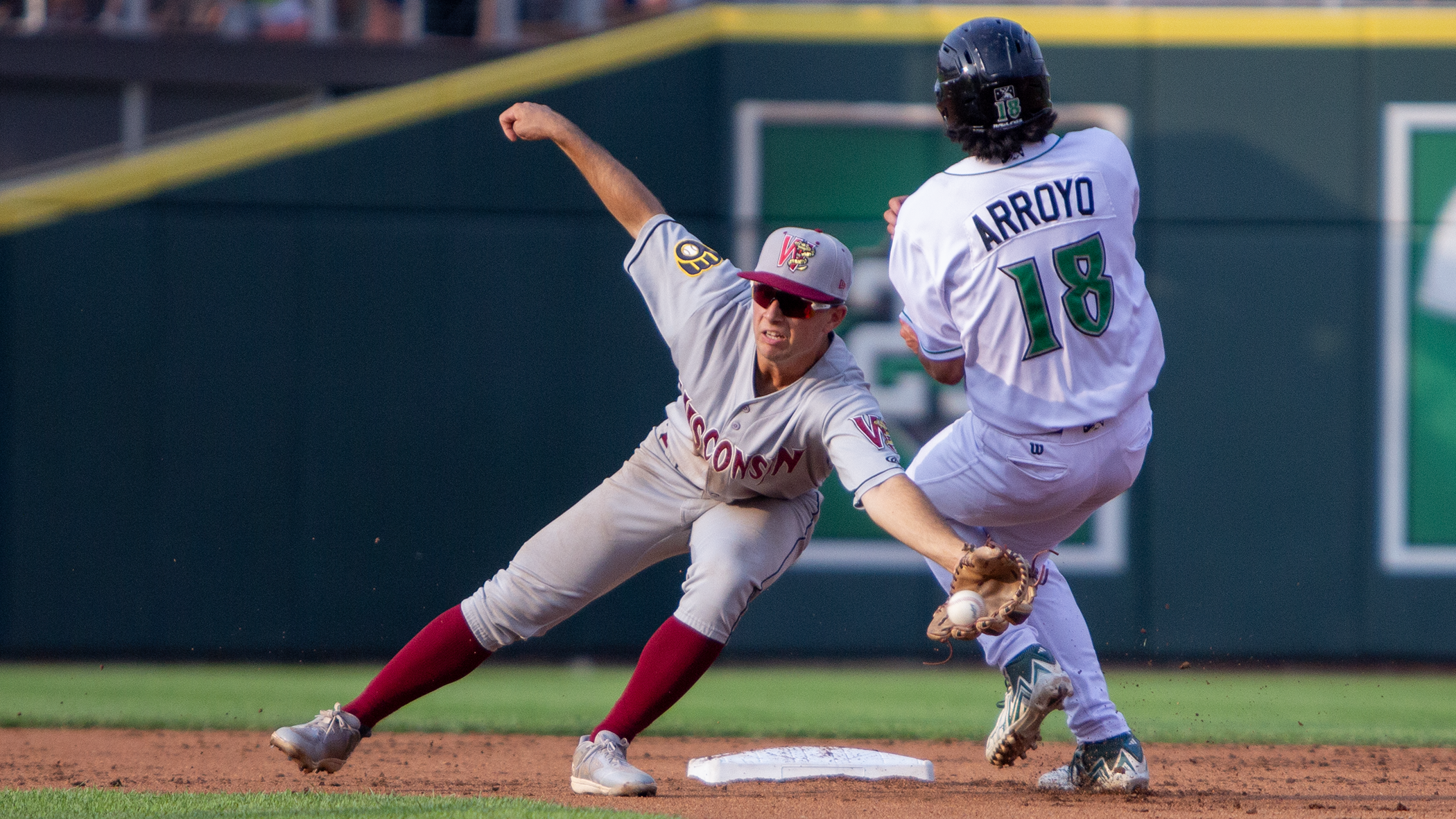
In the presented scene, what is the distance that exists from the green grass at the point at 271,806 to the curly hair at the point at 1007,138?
5.20 feet

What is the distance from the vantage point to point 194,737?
14.7 ft

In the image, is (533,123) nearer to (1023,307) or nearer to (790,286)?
(790,286)

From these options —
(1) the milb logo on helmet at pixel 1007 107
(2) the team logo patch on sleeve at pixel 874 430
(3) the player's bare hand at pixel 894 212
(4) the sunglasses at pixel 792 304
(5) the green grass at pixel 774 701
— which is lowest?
(5) the green grass at pixel 774 701

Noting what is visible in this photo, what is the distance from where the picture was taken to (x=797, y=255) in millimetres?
2992

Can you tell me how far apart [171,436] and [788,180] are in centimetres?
356

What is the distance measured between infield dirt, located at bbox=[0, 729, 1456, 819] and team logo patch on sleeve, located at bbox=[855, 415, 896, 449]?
809mm

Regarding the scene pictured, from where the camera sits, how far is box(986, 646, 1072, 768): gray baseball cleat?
9.52ft

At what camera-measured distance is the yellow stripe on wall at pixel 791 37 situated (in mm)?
7520

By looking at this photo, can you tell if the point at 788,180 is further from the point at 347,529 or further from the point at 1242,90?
the point at 347,529

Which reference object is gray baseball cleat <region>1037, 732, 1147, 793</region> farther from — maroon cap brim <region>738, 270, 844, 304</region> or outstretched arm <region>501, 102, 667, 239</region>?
outstretched arm <region>501, 102, 667, 239</region>

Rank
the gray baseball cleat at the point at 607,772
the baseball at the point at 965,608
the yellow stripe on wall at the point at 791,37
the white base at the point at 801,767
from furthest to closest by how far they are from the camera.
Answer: the yellow stripe on wall at the point at 791,37, the white base at the point at 801,767, the gray baseball cleat at the point at 607,772, the baseball at the point at 965,608

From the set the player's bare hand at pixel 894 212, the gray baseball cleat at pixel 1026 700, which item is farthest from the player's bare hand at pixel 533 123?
the gray baseball cleat at pixel 1026 700

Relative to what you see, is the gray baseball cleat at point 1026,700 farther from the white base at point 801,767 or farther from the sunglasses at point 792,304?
the sunglasses at point 792,304

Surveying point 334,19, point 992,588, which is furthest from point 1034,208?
point 334,19
